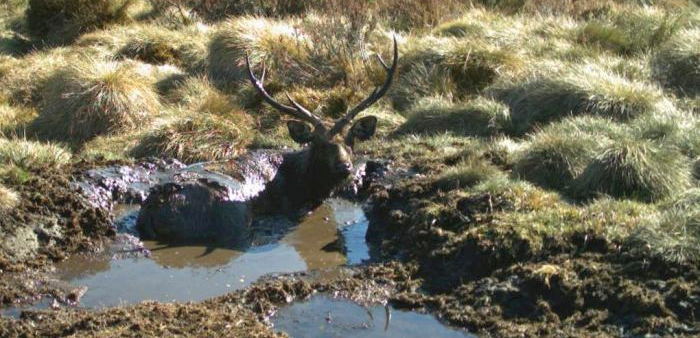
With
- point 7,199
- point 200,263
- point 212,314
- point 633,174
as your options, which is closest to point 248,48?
point 7,199

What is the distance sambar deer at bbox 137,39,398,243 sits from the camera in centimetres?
939

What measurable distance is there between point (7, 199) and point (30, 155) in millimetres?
2248

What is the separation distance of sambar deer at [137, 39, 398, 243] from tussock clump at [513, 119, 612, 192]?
1627 mm

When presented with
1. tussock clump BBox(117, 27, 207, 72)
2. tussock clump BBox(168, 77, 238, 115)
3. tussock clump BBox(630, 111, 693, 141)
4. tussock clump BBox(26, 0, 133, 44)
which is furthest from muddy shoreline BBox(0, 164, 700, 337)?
tussock clump BBox(26, 0, 133, 44)

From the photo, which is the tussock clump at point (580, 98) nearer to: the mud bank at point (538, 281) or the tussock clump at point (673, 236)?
the mud bank at point (538, 281)

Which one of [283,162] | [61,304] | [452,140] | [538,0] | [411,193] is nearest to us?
[61,304]

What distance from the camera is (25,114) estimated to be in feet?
46.0

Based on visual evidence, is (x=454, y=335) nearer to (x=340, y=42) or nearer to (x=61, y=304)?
(x=61, y=304)

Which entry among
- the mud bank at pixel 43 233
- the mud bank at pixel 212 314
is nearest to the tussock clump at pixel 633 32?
the mud bank at pixel 212 314

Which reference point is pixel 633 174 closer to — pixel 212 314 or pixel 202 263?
pixel 202 263

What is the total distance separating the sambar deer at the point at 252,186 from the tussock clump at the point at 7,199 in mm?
1075

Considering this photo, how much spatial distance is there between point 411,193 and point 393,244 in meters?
1.02

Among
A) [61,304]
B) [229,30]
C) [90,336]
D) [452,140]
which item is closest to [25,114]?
[229,30]

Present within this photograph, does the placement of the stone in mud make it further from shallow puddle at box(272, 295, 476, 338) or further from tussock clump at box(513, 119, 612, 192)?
tussock clump at box(513, 119, 612, 192)
